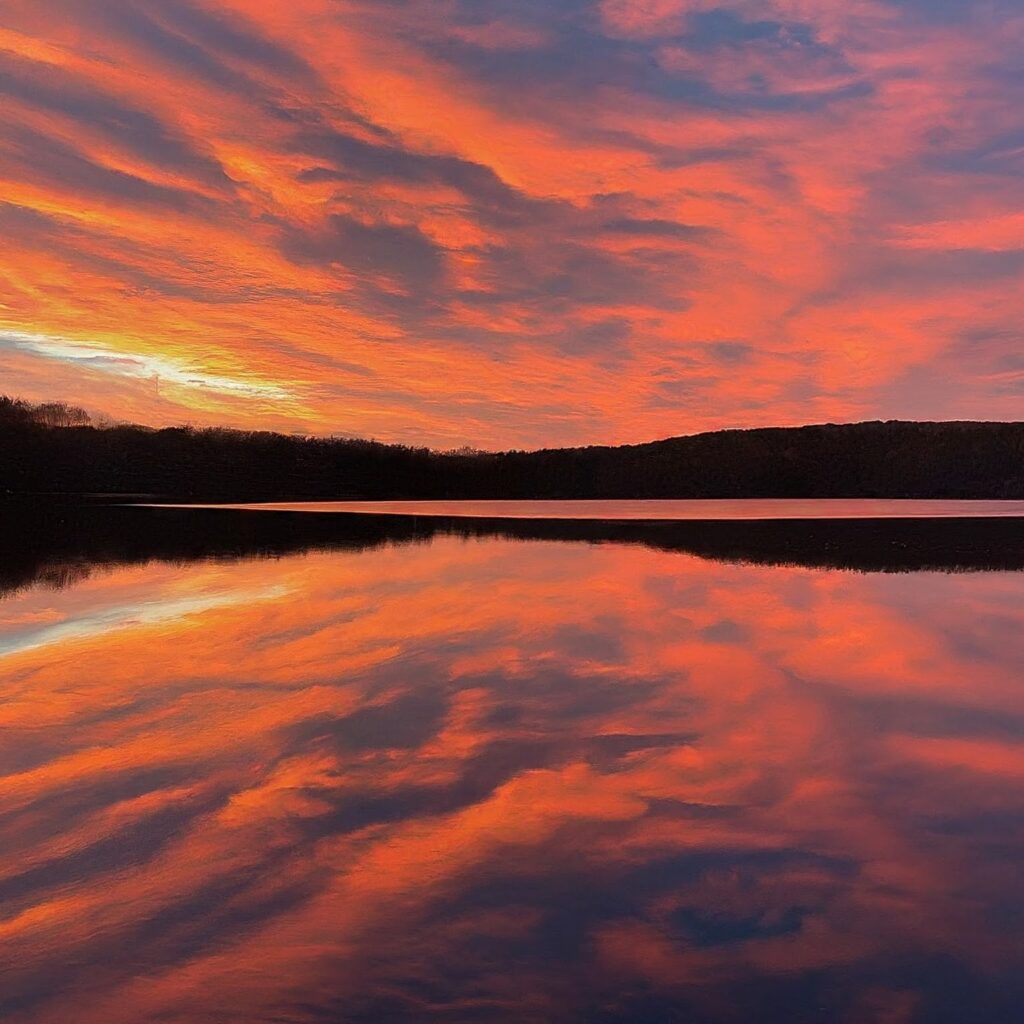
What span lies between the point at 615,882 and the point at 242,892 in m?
3.08

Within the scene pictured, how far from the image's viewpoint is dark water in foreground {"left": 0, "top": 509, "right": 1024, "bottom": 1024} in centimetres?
591

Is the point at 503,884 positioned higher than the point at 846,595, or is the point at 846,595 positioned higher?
the point at 846,595

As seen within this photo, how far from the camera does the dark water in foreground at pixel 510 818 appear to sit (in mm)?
5910

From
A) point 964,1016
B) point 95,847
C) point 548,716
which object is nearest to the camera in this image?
point 964,1016

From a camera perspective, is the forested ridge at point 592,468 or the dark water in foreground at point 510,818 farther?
the forested ridge at point 592,468

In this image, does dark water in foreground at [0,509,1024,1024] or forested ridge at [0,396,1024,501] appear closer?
dark water in foreground at [0,509,1024,1024]

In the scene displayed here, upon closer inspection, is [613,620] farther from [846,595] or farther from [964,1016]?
[964,1016]

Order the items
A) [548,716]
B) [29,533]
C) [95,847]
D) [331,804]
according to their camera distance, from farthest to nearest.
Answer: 1. [29,533]
2. [548,716]
3. [331,804]
4. [95,847]

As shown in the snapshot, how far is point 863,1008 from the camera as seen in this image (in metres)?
5.63

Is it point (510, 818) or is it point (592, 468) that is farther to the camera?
point (592, 468)

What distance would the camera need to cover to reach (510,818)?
28.5 feet

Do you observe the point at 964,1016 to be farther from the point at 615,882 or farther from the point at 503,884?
the point at 503,884

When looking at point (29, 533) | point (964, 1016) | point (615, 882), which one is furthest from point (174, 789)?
point (29, 533)

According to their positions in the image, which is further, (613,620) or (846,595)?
(846,595)
